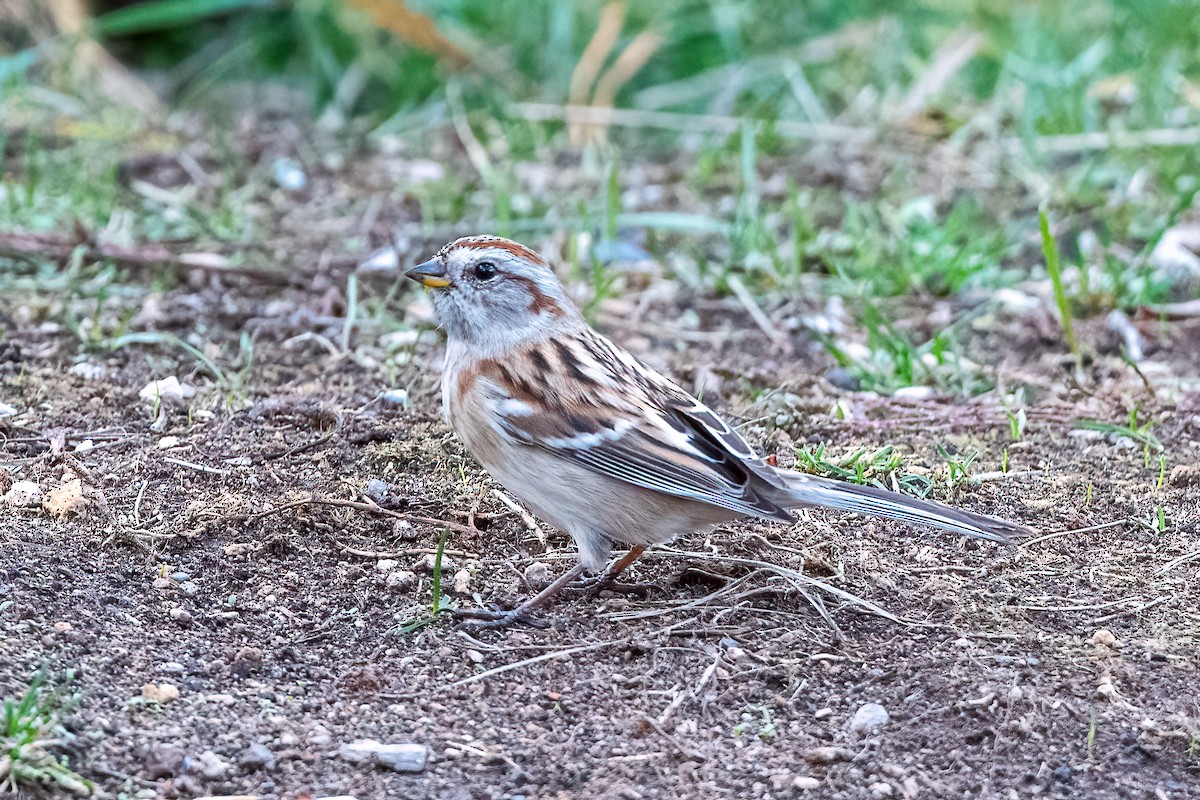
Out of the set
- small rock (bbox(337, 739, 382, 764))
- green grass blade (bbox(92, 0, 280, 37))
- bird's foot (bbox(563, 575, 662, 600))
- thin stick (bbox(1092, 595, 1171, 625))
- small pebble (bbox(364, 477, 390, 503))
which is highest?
green grass blade (bbox(92, 0, 280, 37))

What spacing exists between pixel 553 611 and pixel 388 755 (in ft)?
2.78

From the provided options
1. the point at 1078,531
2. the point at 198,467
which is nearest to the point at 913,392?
the point at 1078,531

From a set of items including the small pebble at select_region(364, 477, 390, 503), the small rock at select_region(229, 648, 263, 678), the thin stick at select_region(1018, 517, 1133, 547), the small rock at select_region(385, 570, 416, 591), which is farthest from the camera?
the small pebble at select_region(364, 477, 390, 503)

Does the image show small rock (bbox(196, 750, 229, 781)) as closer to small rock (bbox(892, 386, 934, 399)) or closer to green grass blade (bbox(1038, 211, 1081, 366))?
small rock (bbox(892, 386, 934, 399))

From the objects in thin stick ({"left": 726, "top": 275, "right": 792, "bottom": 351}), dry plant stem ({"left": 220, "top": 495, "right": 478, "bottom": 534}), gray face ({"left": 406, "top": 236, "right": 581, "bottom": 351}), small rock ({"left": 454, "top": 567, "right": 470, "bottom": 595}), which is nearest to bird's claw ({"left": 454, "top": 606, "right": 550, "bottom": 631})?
small rock ({"left": 454, "top": 567, "right": 470, "bottom": 595})

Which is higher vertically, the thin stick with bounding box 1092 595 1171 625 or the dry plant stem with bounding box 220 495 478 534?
the dry plant stem with bounding box 220 495 478 534

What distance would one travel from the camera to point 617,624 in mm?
3654

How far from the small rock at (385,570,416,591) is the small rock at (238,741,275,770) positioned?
821 millimetres

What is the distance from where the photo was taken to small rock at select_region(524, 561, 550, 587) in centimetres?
387

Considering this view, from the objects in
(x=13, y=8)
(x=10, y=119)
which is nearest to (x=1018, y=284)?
(x=10, y=119)

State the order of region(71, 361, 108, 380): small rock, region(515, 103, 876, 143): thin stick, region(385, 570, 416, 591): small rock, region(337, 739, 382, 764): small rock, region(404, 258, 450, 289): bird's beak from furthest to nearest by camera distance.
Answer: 1. region(515, 103, 876, 143): thin stick
2. region(71, 361, 108, 380): small rock
3. region(404, 258, 450, 289): bird's beak
4. region(385, 570, 416, 591): small rock
5. region(337, 739, 382, 764): small rock

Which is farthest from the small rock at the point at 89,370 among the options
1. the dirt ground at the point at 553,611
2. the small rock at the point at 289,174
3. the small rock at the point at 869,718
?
the small rock at the point at 869,718

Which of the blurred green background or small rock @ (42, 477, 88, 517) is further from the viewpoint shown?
the blurred green background

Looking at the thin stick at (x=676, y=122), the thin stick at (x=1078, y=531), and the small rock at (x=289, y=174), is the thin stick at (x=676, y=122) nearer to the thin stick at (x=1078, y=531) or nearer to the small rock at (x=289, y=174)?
the small rock at (x=289, y=174)
